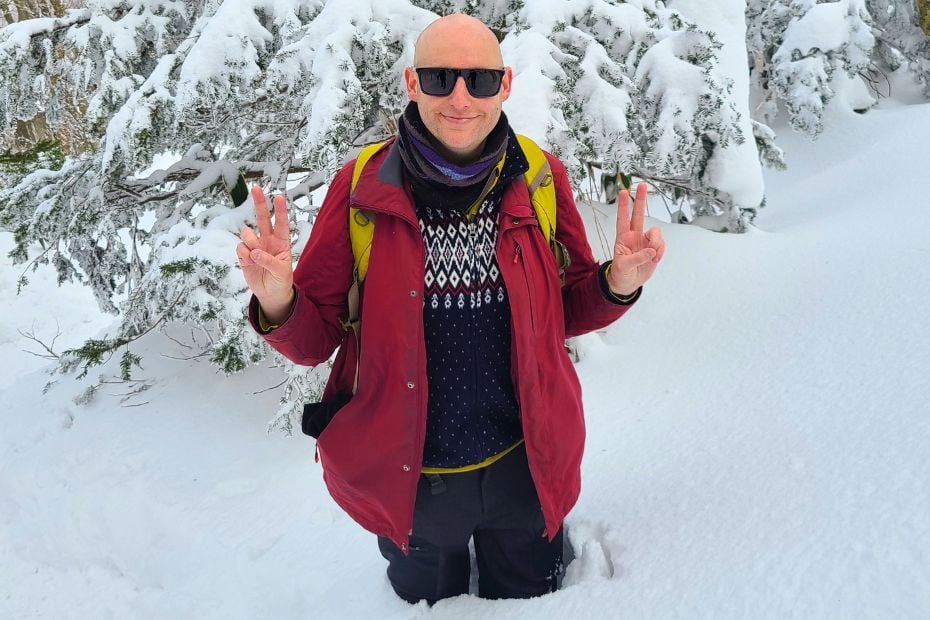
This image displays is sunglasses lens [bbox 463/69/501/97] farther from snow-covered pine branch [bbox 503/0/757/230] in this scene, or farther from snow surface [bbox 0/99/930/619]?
snow surface [bbox 0/99/930/619]

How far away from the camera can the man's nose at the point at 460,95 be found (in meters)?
1.43

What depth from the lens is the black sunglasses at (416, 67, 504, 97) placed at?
144cm

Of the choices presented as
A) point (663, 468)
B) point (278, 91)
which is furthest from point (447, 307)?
point (278, 91)

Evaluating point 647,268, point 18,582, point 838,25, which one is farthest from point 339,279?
point 838,25

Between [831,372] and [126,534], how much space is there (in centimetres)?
392

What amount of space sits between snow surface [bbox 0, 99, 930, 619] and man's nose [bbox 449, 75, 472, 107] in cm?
145

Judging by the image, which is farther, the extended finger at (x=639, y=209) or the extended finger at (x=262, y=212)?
the extended finger at (x=639, y=209)

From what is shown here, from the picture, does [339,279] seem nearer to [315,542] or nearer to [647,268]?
[647,268]

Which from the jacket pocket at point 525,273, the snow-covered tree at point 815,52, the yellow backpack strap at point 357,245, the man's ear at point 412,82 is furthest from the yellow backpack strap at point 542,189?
the snow-covered tree at point 815,52

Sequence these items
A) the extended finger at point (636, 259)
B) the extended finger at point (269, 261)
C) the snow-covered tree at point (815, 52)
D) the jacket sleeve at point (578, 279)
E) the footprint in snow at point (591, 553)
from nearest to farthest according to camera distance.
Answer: the extended finger at point (269, 261)
the extended finger at point (636, 259)
the jacket sleeve at point (578, 279)
the footprint in snow at point (591, 553)
the snow-covered tree at point (815, 52)

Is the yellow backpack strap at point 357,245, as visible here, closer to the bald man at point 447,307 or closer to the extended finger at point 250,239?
the bald man at point 447,307

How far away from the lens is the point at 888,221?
4141mm

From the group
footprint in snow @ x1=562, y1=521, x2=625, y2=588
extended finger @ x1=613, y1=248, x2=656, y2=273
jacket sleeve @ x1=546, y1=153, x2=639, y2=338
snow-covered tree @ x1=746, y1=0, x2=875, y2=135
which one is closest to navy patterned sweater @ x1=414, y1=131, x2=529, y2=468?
jacket sleeve @ x1=546, y1=153, x2=639, y2=338

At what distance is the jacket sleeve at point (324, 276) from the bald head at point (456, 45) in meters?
0.40
